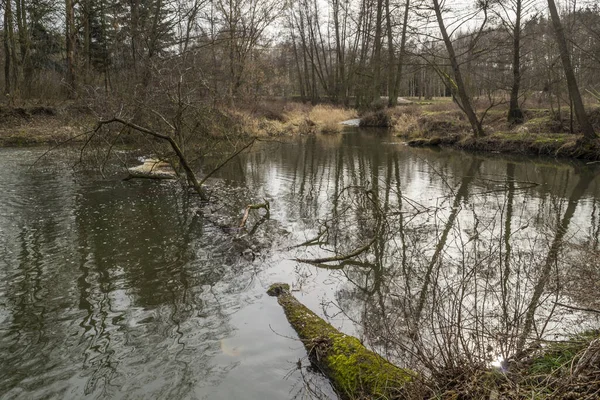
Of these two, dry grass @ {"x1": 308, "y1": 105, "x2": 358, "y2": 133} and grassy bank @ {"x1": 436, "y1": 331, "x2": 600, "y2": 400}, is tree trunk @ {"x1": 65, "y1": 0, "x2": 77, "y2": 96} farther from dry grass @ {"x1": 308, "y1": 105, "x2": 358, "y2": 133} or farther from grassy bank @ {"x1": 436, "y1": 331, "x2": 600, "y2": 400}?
grassy bank @ {"x1": 436, "y1": 331, "x2": 600, "y2": 400}

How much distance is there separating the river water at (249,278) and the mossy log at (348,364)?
0.15 meters

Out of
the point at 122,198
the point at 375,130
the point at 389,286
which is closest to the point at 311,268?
the point at 389,286

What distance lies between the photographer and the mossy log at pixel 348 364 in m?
3.61

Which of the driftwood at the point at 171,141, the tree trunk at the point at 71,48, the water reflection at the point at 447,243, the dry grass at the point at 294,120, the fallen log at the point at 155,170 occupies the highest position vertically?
the tree trunk at the point at 71,48

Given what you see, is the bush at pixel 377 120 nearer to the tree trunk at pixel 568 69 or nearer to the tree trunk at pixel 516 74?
the tree trunk at pixel 516 74

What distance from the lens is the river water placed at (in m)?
4.14

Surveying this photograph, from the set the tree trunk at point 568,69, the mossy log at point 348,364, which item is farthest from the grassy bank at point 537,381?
the tree trunk at point 568,69

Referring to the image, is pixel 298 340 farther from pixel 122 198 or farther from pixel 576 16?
pixel 576 16

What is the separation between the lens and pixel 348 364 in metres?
4.02

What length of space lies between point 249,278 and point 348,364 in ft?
9.31

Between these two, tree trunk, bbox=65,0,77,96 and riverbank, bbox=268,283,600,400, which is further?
tree trunk, bbox=65,0,77,96

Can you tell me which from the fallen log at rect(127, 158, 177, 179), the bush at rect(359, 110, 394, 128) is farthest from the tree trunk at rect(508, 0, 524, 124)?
the fallen log at rect(127, 158, 177, 179)

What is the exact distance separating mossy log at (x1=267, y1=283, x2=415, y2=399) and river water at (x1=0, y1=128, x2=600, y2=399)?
0.15 metres

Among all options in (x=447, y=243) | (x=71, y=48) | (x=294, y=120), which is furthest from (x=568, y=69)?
(x=71, y=48)
